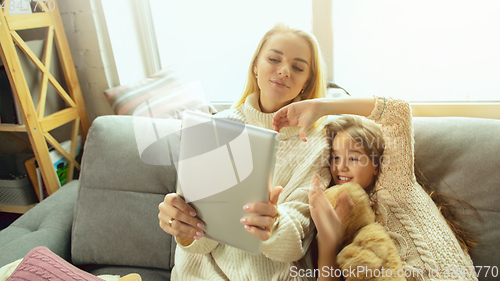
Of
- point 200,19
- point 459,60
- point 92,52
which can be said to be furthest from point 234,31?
point 459,60

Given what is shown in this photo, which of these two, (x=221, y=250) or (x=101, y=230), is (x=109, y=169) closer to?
(x=101, y=230)

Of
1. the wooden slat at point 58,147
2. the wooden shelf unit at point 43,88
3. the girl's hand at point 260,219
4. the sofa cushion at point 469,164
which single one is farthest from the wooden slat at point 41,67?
the sofa cushion at point 469,164

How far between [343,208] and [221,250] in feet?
1.33

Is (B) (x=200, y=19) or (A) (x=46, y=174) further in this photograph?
(B) (x=200, y=19)

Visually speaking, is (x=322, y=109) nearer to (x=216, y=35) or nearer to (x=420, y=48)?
(x=420, y=48)

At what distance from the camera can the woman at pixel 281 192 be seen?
776mm

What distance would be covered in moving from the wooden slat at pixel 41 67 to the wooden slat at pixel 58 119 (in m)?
0.05

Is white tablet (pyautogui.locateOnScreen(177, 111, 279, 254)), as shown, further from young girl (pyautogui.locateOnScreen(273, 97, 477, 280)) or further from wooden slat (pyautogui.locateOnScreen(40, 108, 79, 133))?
wooden slat (pyautogui.locateOnScreen(40, 108, 79, 133))

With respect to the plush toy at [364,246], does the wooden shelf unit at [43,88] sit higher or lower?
higher

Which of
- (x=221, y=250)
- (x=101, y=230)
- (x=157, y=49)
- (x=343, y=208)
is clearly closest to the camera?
(x=343, y=208)

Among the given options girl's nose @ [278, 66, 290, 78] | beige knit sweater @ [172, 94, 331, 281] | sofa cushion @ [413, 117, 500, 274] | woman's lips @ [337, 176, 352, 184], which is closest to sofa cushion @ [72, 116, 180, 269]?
beige knit sweater @ [172, 94, 331, 281]

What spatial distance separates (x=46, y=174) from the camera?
152 cm

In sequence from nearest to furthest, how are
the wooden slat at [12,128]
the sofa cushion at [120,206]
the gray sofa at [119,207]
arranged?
1. the gray sofa at [119,207]
2. the sofa cushion at [120,206]
3. the wooden slat at [12,128]

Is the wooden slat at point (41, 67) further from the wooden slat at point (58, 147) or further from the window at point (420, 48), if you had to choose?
the window at point (420, 48)
